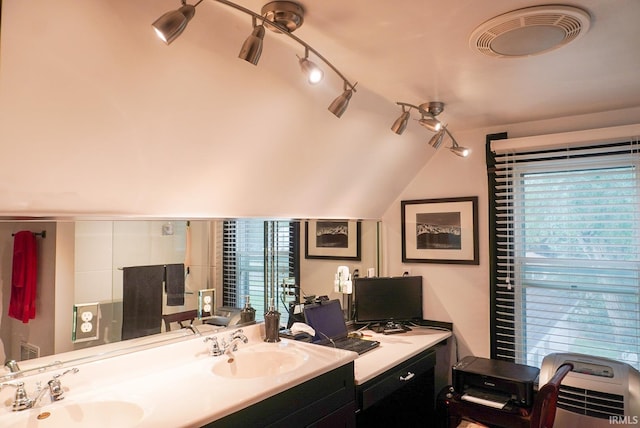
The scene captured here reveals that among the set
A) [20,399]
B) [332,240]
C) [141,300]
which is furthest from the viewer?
[332,240]

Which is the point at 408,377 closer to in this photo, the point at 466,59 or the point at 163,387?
the point at 163,387

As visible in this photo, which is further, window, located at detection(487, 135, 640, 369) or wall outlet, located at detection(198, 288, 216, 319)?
window, located at detection(487, 135, 640, 369)

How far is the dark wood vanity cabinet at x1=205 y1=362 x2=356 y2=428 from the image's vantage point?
1.60 metres

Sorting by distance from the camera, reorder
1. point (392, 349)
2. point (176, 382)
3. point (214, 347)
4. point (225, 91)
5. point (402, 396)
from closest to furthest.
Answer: point (225, 91) < point (176, 382) < point (214, 347) < point (392, 349) < point (402, 396)

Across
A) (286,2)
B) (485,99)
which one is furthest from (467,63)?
(286,2)

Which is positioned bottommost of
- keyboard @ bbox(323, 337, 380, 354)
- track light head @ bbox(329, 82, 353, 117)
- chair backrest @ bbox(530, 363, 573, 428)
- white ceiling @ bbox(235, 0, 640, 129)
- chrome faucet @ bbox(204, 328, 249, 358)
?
chair backrest @ bbox(530, 363, 573, 428)

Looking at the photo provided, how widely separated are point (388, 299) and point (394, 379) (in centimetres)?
82

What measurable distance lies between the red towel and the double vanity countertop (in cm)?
25

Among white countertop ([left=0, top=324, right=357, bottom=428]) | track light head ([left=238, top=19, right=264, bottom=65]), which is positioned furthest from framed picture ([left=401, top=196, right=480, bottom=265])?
track light head ([left=238, top=19, right=264, bottom=65])

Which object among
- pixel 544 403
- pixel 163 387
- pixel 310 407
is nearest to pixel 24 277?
pixel 163 387

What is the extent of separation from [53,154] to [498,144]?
8.38ft

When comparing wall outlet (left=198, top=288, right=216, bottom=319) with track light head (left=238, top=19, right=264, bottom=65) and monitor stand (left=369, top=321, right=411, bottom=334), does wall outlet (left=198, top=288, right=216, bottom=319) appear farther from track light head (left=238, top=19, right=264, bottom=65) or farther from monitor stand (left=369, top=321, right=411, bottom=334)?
track light head (left=238, top=19, right=264, bottom=65)

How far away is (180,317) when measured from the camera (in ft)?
7.30

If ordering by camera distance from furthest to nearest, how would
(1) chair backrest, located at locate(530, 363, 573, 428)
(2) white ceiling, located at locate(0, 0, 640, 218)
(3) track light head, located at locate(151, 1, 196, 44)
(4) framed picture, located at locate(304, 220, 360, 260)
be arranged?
(4) framed picture, located at locate(304, 220, 360, 260) < (1) chair backrest, located at locate(530, 363, 573, 428) < (2) white ceiling, located at locate(0, 0, 640, 218) < (3) track light head, located at locate(151, 1, 196, 44)
